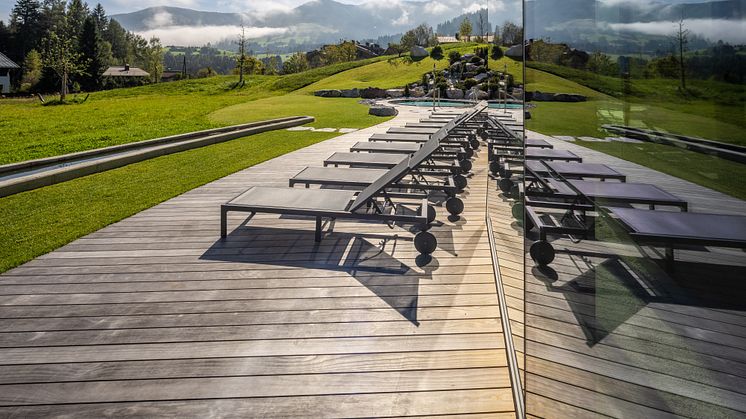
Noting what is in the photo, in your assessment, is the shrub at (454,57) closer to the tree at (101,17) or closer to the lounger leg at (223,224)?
the lounger leg at (223,224)

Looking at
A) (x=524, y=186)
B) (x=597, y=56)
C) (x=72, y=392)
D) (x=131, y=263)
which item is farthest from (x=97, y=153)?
(x=597, y=56)

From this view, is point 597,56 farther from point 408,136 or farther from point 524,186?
point 408,136

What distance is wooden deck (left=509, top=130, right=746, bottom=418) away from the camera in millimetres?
461

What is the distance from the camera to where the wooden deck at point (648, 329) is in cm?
46

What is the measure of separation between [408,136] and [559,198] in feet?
22.3

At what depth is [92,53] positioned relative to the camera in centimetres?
4662

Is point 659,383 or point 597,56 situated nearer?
point 659,383

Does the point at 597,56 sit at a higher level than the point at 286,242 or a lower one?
higher

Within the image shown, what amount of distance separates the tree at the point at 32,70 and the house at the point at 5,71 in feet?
6.41

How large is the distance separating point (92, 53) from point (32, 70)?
5.88 meters

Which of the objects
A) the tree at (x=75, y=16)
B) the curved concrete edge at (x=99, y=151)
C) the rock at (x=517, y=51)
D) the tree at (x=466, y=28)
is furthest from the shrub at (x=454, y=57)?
the tree at (x=75, y=16)

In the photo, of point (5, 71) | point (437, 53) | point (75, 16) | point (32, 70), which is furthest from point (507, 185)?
point (75, 16)

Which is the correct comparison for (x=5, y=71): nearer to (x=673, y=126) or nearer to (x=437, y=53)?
(x=437, y=53)

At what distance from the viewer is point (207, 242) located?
356 cm
